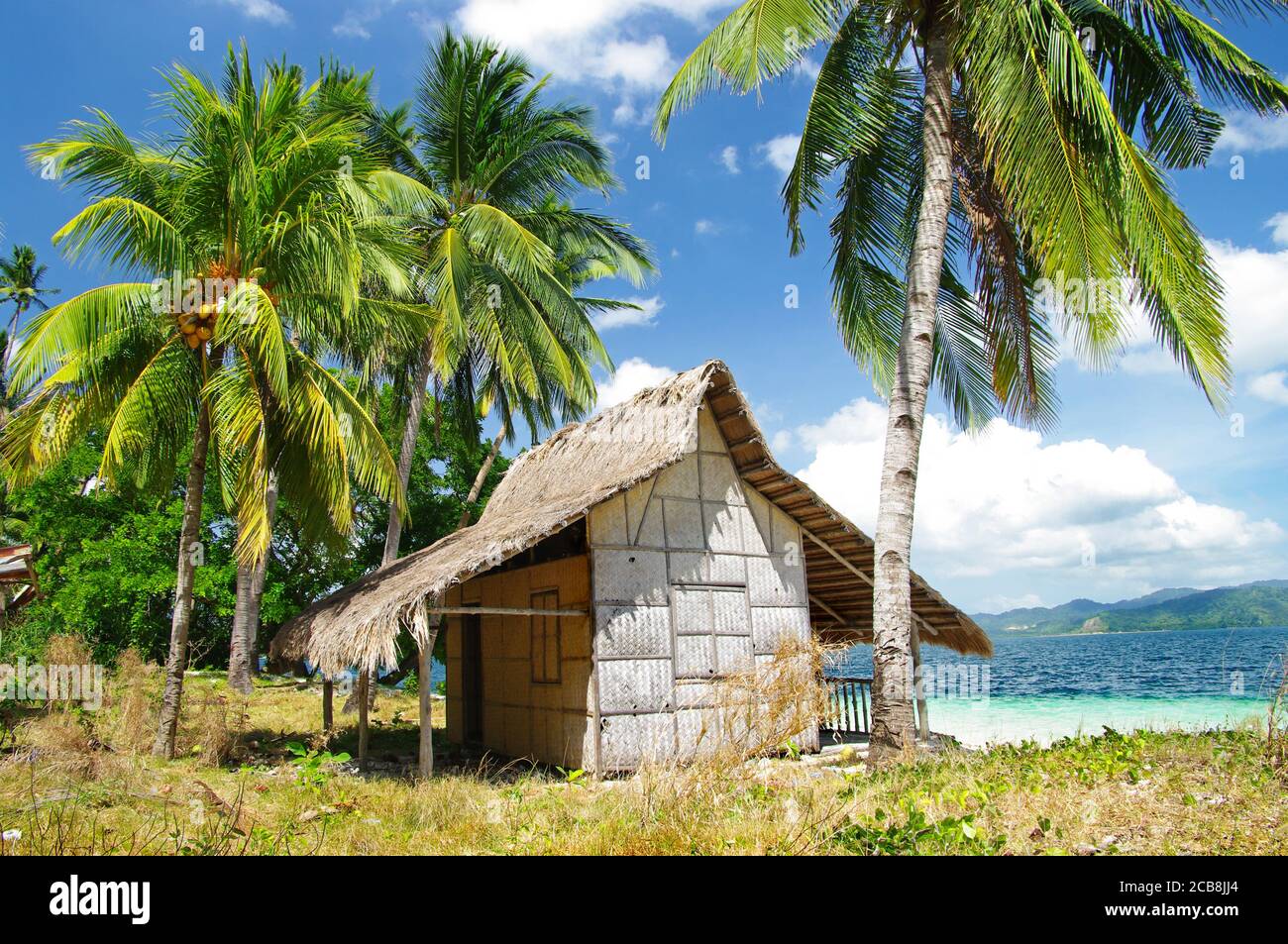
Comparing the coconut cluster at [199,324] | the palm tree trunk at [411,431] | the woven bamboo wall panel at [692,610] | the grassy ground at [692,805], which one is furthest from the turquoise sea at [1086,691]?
the palm tree trunk at [411,431]

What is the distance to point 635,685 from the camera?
9945 millimetres

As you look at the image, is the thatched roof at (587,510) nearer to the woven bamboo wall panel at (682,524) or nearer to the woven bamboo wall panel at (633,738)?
the woven bamboo wall panel at (682,524)

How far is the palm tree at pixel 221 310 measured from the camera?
9.62 m

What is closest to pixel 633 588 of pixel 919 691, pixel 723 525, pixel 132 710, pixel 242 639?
pixel 723 525

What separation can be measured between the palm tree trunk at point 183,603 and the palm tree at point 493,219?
475 centimetres

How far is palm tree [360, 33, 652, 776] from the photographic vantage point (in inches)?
613

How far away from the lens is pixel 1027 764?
7172 millimetres

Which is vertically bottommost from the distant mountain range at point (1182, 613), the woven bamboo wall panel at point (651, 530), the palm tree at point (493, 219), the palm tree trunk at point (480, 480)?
the distant mountain range at point (1182, 613)

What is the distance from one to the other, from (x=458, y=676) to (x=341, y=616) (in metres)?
4.08

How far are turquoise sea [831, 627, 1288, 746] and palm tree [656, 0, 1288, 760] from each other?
3316 mm

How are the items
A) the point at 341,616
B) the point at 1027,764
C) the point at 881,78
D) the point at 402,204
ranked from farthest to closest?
the point at 402,204, the point at 881,78, the point at 341,616, the point at 1027,764

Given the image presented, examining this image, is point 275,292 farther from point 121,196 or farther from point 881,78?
point 881,78

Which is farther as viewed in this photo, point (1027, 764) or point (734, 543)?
point (734, 543)
